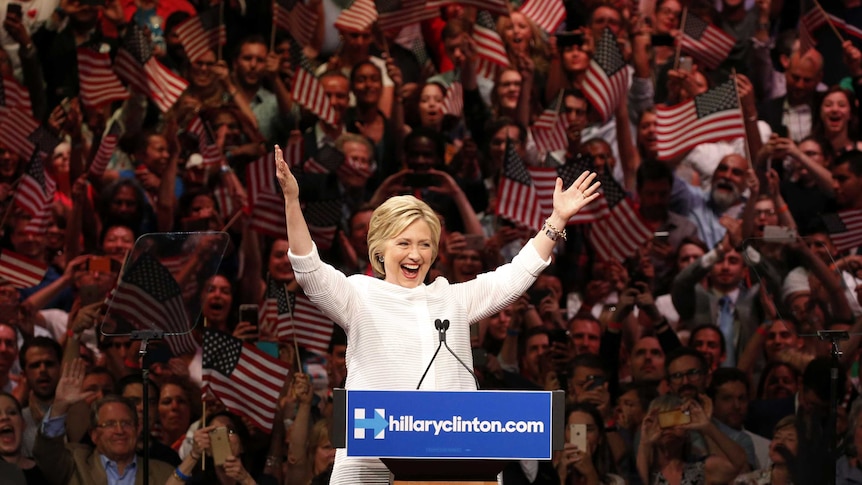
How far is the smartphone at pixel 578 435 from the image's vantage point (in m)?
5.81

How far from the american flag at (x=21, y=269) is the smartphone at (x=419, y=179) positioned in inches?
72.1

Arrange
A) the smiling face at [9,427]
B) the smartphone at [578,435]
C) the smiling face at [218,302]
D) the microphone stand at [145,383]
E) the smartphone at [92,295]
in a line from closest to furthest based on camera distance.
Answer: the microphone stand at [145,383] → the smiling face at [9,427] → the smartphone at [578,435] → the smartphone at [92,295] → the smiling face at [218,302]

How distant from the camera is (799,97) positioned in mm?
7426

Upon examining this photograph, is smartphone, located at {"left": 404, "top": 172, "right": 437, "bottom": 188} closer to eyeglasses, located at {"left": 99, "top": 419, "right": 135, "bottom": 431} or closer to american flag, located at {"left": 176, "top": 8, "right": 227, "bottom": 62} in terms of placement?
american flag, located at {"left": 176, "top": 8, "right": 227, "bottom": 62}

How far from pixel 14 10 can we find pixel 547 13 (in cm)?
295

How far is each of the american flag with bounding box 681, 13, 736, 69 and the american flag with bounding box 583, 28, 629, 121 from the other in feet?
1.44

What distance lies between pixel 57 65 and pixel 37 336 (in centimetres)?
201

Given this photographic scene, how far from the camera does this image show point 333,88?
7.40 meters

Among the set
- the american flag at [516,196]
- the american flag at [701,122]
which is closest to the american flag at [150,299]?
the american flag at [516,196]

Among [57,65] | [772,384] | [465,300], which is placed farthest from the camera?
[57,65]

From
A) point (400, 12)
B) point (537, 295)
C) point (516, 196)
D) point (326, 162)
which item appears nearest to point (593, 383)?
point (537, 295)

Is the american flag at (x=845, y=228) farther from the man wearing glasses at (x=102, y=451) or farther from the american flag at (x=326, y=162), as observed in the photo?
the man wearing glasses at (x=102, y=451)

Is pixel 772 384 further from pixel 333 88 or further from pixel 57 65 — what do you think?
pixel 57 65

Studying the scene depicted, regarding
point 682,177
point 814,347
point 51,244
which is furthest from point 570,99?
point 51,244
